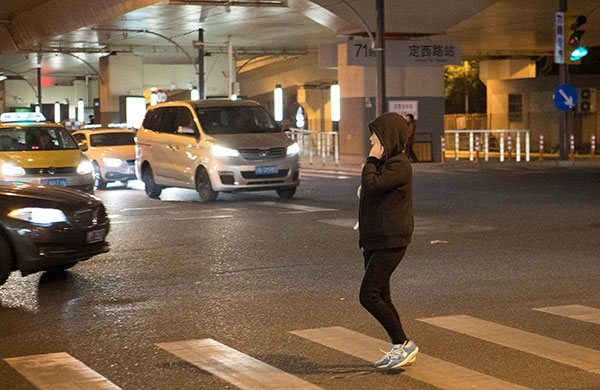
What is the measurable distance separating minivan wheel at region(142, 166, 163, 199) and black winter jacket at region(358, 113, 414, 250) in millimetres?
15991

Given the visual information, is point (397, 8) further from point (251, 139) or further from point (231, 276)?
point (231, 276)

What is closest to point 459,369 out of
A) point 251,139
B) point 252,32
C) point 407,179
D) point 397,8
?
point 407,179

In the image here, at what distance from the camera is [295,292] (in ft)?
32.3

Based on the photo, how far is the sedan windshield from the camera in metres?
27.3

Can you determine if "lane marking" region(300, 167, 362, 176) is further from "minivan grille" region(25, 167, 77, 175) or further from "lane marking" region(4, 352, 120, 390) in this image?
"lane marking" region(4, 352, 120, 390)

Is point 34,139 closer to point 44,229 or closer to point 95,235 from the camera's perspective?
point 95,235

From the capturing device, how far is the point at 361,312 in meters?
8.82

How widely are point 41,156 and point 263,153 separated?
417 centimetres

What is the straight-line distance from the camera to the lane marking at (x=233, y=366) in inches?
252

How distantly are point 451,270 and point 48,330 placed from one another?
4.60m

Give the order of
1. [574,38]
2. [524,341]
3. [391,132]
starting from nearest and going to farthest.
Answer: [391,132] → [524,341] → [574,38]

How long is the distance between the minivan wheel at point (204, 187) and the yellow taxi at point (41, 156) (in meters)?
2.34

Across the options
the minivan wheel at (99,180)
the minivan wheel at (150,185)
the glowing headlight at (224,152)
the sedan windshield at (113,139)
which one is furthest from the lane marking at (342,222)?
the sedan windshield at (113,139)

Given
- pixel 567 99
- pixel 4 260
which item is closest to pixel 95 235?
pixel 4 260
